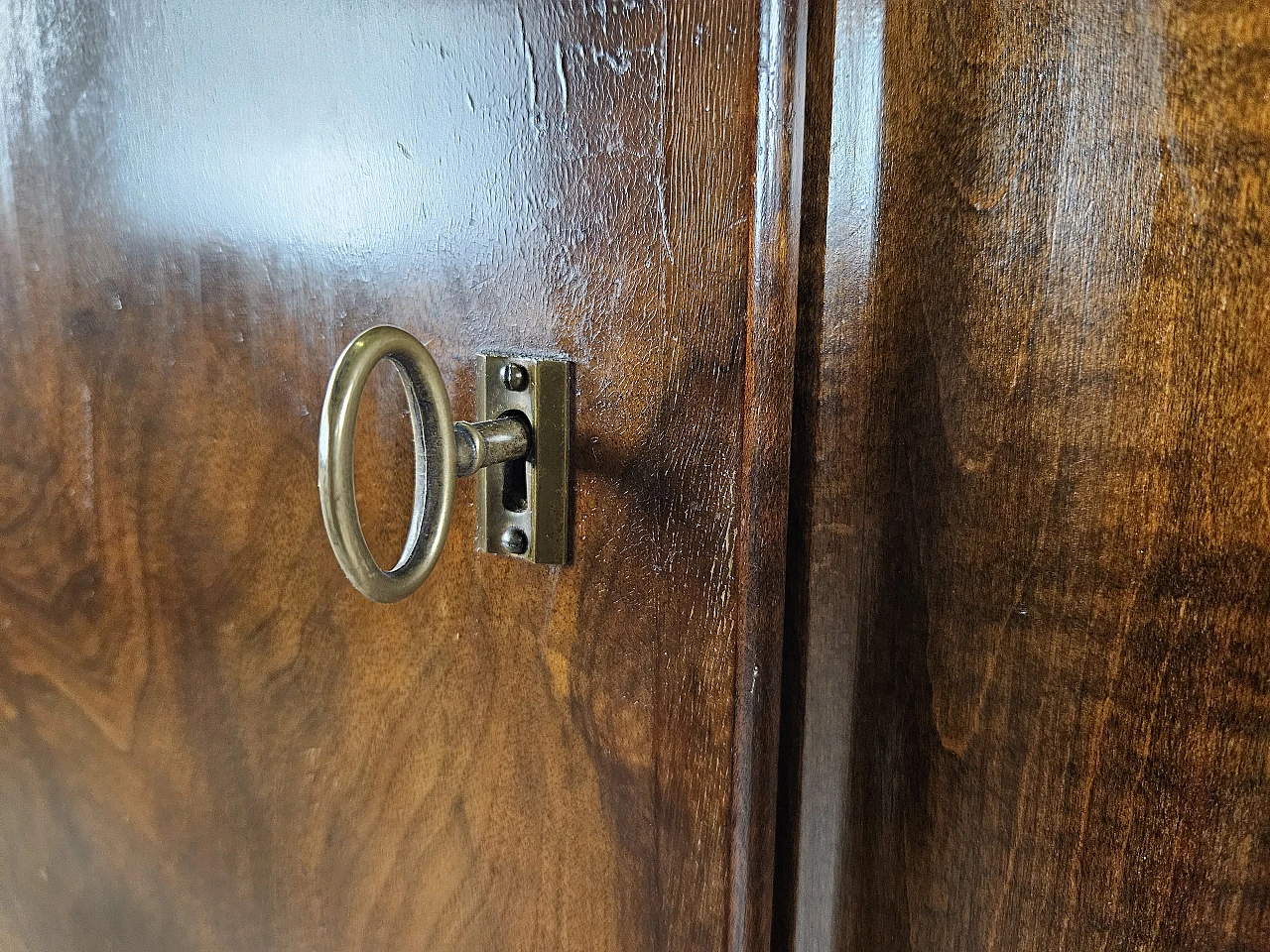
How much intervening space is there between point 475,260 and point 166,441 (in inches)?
8.0

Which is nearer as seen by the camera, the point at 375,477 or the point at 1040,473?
the point at 1040,473

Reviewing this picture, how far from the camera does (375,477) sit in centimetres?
37

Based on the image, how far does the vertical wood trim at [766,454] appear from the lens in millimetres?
263

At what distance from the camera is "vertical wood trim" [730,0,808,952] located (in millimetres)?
263

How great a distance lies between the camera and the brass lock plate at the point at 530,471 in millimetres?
313

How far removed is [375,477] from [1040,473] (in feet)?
0.81

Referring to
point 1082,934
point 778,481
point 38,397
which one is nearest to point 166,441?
point 38,397

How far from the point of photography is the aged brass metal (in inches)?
10.1

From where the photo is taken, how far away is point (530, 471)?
0.32 m

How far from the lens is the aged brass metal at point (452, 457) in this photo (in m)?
0.26

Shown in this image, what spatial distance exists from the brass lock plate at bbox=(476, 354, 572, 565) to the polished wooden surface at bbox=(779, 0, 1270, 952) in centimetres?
8

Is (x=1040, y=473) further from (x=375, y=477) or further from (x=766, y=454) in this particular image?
(x=375, y=477)

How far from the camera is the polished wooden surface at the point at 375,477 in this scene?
289 mm

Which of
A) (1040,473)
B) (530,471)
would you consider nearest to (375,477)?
(530,471)
